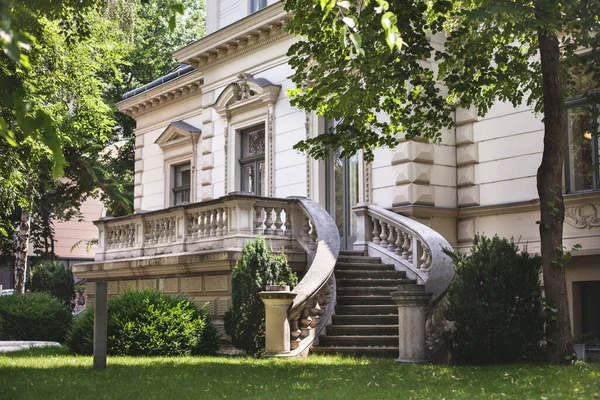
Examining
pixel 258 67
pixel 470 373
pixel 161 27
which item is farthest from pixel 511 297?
pixel 161 27

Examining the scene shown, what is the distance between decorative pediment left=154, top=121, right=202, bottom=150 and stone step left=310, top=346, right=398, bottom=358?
39.3 feet

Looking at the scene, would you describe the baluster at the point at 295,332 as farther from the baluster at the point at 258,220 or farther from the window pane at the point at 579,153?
the window pane at the point at 579,153

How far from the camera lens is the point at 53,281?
2684 cm

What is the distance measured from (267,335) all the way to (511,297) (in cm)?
413

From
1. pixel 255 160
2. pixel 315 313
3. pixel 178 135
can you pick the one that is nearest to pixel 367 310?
pixel 315 313

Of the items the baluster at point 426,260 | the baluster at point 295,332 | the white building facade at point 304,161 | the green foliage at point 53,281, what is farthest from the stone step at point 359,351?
the green foliage at point 53,281

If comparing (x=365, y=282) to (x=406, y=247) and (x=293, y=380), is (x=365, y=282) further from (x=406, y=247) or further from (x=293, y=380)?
(x=293, y=380)

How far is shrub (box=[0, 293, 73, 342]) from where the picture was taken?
20.4m

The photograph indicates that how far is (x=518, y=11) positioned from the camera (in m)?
10.5

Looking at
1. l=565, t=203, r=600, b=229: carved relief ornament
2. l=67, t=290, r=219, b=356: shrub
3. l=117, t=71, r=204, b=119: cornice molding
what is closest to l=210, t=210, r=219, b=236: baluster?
l=67, t=290, r=219, b=356: shrub

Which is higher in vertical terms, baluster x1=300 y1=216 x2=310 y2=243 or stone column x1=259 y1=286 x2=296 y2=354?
baluster x1=300 y1=216 x2=310 y2=243

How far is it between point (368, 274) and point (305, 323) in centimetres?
248

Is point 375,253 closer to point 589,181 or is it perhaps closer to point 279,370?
point 589,181

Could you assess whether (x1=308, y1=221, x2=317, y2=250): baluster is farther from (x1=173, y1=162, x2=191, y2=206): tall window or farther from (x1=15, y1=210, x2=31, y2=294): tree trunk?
(x1=15, y1=210, x2=31, y2=294): tree trunk
